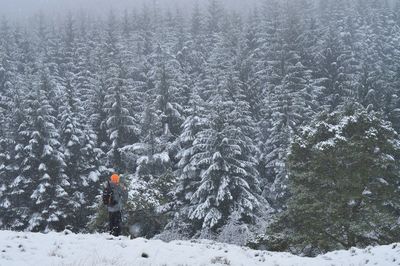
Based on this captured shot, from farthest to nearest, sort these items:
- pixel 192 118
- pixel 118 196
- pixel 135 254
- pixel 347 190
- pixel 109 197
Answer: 1. pixel 192 118
2. pixel 347 190
3. pixel 118 196
4. pixel 109 197
5. pixel 135 254

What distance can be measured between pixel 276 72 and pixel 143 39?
20.8 meters

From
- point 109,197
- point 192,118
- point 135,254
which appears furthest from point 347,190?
point 135,254

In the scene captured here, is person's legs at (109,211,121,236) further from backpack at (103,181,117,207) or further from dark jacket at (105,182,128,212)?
backpack at (103,181,117,207)

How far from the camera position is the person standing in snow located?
13336 mm

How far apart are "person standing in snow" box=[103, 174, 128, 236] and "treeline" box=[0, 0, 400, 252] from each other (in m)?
12.1

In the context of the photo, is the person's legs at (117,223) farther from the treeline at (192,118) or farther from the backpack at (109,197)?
the treeline at (192,118)

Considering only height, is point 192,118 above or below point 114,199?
above

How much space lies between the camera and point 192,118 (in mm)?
33125

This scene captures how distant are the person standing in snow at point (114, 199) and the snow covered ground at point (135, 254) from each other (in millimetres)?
1352

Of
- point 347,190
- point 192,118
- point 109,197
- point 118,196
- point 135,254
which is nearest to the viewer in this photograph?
point 135,254

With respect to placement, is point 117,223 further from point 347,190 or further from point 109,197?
point 347,190

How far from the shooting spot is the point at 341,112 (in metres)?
25.7

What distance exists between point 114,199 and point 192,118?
2002 centimetres

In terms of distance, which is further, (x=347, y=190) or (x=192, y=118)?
(x=192, y=118)
